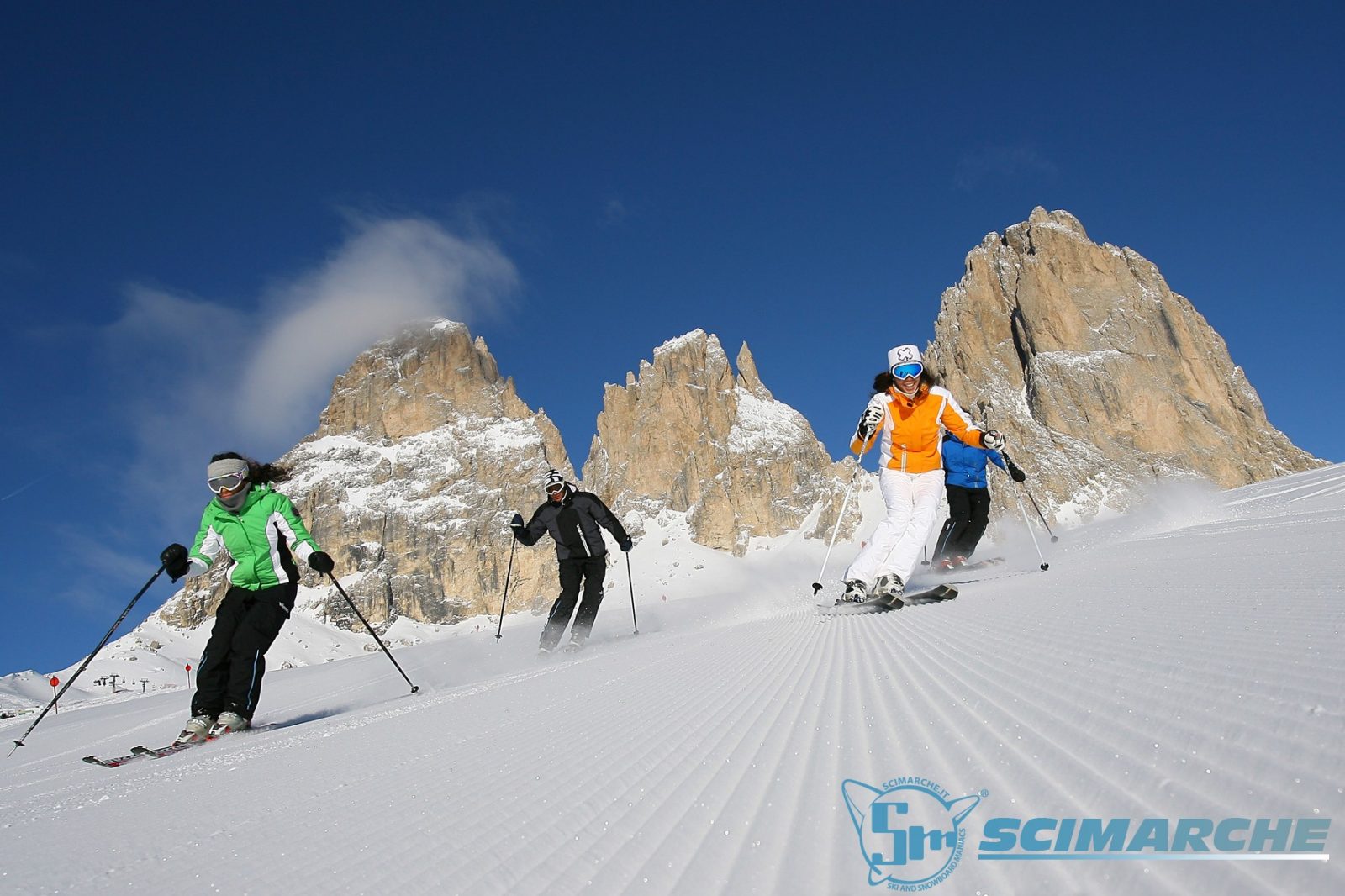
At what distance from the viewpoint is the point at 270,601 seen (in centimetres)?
527

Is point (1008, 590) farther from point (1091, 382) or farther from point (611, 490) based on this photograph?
point (611, 490)

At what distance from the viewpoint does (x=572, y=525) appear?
333 inches

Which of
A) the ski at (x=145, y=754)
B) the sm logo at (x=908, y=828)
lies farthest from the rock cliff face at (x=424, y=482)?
the sm logo at (x=908, y=828)

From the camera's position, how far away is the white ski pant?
5645 millimetres

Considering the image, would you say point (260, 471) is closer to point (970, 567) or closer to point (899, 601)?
point (899, 601)

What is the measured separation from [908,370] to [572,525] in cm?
417

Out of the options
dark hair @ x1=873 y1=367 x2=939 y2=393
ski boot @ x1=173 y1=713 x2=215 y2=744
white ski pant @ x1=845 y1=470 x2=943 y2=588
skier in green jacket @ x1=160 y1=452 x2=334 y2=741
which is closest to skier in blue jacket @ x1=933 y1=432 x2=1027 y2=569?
dark hair @ x1=873 y1=367 x2=939 y2=393

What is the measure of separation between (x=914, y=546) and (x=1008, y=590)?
1120 millimetres

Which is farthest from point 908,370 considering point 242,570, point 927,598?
point 242,570

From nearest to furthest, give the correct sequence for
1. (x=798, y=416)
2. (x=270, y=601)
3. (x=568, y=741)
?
(x=568, y=741)
(x=270, y=601)
(x=798, y=416)

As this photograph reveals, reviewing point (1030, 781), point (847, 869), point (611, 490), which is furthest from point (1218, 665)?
point (611, 490)

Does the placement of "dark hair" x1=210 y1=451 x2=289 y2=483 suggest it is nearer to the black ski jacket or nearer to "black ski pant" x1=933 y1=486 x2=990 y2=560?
the black ski jacket

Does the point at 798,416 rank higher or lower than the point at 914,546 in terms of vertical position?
higher

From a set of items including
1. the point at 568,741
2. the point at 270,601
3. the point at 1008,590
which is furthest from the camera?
the point at 270,601
